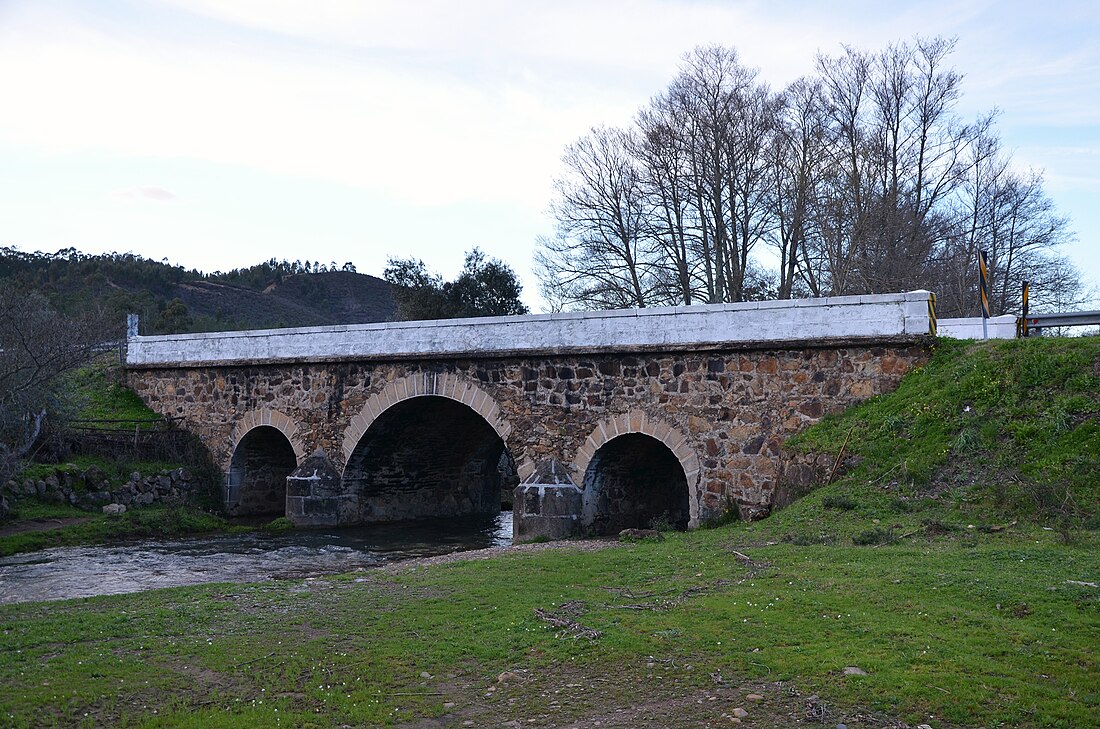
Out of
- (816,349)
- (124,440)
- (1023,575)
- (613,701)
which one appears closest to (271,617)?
(613,701)

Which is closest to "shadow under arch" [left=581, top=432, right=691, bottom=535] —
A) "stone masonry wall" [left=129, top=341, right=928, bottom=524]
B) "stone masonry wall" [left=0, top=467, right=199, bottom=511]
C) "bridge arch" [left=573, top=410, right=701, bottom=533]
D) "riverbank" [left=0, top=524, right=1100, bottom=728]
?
"bridge arch" [left=573, top=410, right=701, bottom=533]

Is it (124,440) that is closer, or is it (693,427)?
(693,427)

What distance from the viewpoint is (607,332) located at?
46.1ft

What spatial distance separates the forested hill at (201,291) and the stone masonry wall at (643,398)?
20301mm

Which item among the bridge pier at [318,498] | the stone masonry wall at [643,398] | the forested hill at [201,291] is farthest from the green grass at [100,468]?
the forested hill at [201,291]

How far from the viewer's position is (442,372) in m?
15.7

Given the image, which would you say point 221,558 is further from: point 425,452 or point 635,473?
point 635,473

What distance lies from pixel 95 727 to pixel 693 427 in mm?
9224

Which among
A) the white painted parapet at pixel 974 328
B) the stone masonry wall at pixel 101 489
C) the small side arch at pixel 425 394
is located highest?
the white painted parapet at pixel 974 328

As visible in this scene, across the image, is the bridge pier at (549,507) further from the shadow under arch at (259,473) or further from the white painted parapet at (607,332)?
the shadow under arch at (259,473)

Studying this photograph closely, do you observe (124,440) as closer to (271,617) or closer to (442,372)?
(442,372)

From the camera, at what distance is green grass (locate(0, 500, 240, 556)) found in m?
13.8

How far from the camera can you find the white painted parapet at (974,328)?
13.1 metres

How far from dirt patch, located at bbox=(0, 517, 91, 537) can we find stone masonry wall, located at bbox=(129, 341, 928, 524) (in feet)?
12.6
